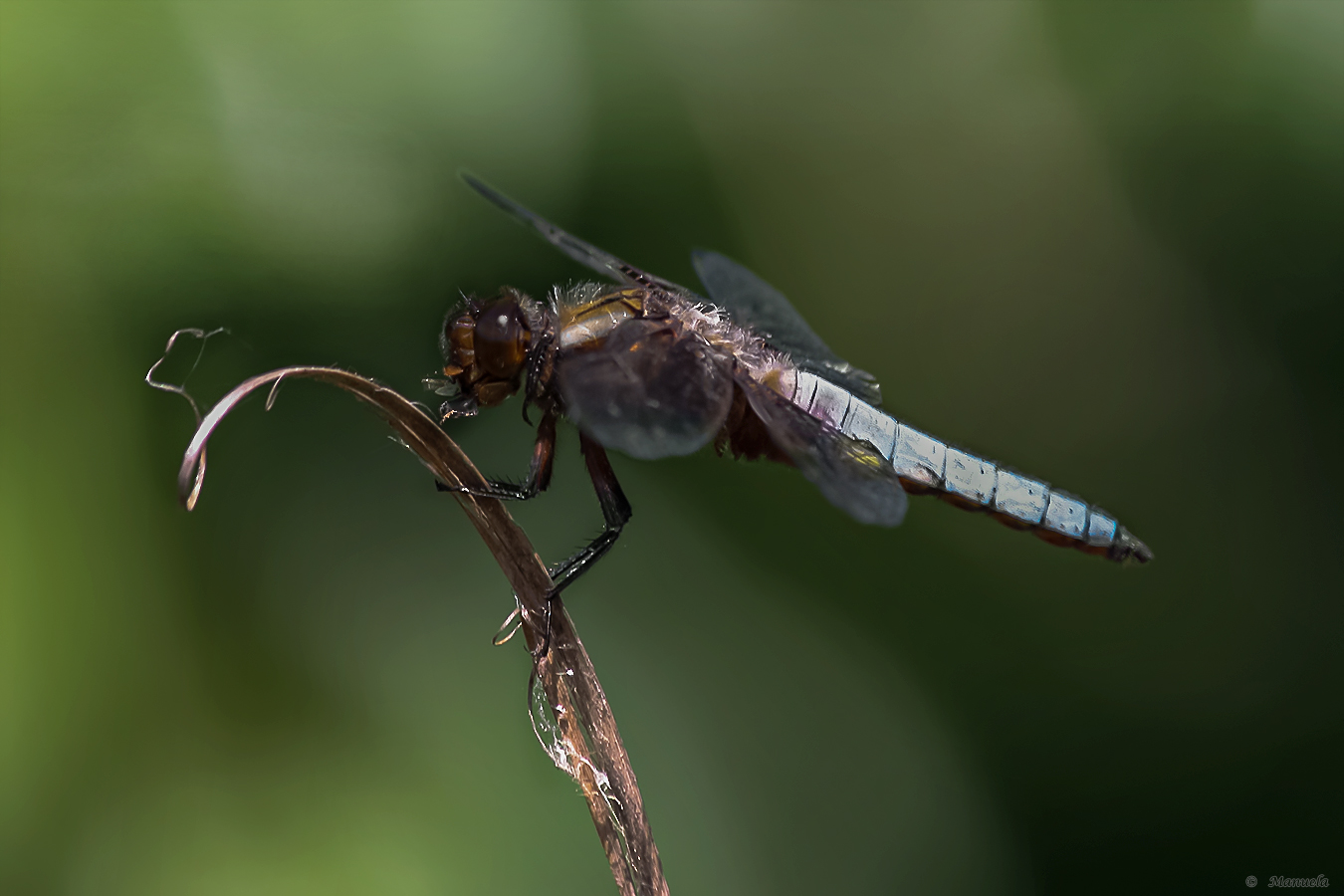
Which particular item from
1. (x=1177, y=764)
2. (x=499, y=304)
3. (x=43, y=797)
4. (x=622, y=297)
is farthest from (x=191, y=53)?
(x=1177, y=764)

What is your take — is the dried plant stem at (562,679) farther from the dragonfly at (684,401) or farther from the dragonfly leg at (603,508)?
the dragonfly leg at (603,508)

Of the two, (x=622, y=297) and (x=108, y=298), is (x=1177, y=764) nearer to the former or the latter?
(x=622, y=297)

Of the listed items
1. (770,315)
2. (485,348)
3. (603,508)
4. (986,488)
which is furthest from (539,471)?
(986,488)

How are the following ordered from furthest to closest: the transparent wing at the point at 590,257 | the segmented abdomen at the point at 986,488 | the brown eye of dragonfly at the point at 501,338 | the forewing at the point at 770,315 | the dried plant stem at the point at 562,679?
the forewing at the point at 770,315
the segmented abdomen at the point at 986,488
the transparent wing at the point at 590,257
the brown eye of dragonfly at the point at 501,338
the dried plant stem at the point at 562,679

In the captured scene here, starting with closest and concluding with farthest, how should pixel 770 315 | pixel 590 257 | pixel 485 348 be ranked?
pixel 485 348
pixel 590 257
pixel 770 315

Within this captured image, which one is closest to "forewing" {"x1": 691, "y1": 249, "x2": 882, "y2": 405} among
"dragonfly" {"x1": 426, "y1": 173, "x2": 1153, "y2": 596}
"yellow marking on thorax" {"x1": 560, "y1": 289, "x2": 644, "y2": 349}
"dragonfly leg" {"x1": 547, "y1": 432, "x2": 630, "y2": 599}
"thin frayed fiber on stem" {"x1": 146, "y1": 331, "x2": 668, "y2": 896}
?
"dragonfly" {"x1": 426, "y1": 173, "x2": 1153, "y2": 596}

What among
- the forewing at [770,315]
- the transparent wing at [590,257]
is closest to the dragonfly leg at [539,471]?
the transparent wing at [590,257]

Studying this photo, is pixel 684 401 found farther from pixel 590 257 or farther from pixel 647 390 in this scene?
pixel 590 257
